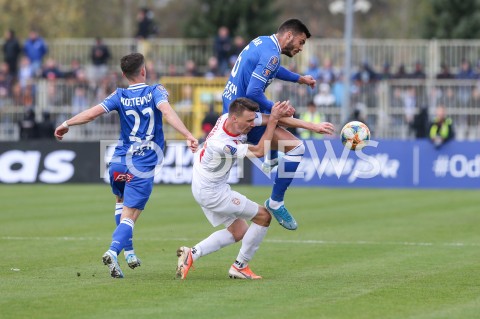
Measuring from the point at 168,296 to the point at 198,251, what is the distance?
1.74 meters

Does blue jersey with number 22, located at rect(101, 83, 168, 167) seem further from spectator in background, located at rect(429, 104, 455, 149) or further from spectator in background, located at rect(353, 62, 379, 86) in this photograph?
spectator in background, located at rect(353, 62, 379, 86)

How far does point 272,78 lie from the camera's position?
41.9 ft

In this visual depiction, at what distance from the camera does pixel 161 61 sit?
123 ft

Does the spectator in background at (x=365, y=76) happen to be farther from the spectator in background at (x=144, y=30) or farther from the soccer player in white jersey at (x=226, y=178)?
the soccer player in white jersey at (x=226, y=178)

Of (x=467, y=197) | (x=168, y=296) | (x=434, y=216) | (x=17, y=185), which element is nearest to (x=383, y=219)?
(x=434, y=216)

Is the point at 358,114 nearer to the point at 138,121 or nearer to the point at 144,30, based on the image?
the point at 144,30

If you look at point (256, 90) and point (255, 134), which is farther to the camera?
point (255, 134)

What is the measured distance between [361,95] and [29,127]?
10513 millimetres

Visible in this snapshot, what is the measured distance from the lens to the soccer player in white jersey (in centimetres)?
1162

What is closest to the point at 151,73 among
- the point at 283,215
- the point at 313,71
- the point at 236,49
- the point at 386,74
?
the point at 236,49

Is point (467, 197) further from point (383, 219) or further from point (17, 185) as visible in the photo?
point (17, 185)

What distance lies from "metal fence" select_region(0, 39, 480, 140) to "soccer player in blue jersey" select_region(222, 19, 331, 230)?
21.1m

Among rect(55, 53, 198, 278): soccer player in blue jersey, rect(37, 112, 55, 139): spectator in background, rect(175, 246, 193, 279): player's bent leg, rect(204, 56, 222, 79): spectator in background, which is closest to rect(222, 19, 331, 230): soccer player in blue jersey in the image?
rect(55, 53, 198, 278): soccer player in blue jersey

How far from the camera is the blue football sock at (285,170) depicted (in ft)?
43.4
